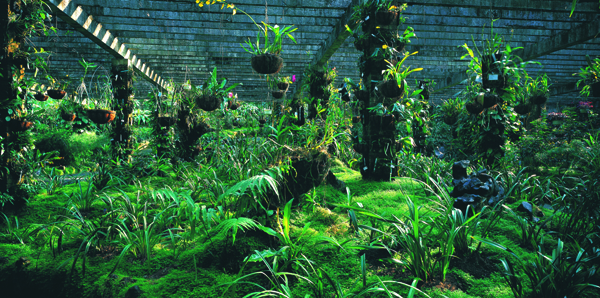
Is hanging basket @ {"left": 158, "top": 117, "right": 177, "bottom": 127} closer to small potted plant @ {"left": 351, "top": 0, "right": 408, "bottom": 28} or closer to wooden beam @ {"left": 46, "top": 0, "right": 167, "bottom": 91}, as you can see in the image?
wooden beam @ {"left": 46, "top": 0, "right": 167, "bottom": 91}

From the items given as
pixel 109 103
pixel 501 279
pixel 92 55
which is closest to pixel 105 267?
pixel 501 279

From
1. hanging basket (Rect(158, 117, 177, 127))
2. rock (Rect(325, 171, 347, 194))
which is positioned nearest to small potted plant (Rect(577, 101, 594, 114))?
rock (Rect(325, 171, 347, 194))

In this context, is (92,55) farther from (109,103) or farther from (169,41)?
(109,103)

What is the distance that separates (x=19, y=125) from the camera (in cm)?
315

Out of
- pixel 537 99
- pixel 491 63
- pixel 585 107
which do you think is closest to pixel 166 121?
pixel 491 63

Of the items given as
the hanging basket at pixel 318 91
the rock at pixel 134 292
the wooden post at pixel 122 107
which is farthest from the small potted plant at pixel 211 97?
the hanging basket at pixel 318 91

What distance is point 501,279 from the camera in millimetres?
1867

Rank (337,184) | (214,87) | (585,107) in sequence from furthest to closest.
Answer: (585,107) → (214,87) → (337,184)

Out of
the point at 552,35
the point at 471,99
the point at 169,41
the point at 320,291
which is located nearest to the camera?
the point at 320,291

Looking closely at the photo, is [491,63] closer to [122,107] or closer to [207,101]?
[207,101]

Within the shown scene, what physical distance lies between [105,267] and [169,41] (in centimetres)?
602

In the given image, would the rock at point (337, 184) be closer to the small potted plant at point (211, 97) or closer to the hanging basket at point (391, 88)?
the hanging basket at point (391, 88)

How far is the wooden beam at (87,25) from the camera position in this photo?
14.2 ft

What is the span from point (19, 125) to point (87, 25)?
2833 mm
